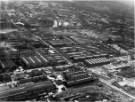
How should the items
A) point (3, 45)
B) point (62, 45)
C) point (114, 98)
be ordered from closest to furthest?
point (114, 98) → point (3, 45) → point (62, 45)

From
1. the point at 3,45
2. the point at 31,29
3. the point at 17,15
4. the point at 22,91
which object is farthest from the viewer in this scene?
the point at 17,15

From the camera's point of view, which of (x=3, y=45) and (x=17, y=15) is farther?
(x=17, y=15)

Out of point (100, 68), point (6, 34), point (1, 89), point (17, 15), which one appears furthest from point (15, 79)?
point (17, 15)

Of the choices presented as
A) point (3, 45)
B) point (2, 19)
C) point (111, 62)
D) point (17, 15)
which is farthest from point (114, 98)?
point (17, 15)

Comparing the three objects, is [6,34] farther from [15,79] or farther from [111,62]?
[111,62]

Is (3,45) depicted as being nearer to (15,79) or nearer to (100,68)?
(15,79)

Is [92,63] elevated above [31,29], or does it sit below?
below

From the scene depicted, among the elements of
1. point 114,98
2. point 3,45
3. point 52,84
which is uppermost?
point 3,45
